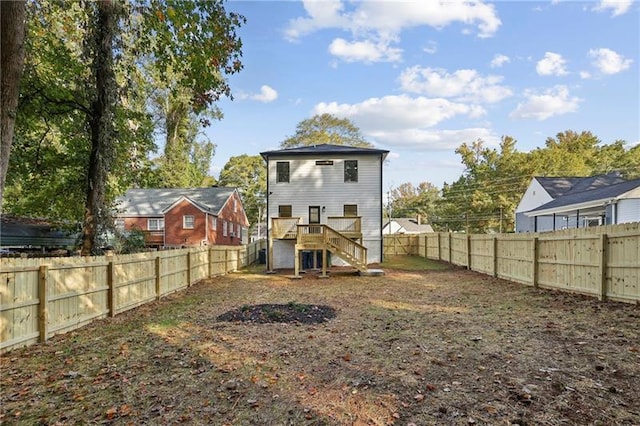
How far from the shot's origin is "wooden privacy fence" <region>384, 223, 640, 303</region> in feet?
22.3

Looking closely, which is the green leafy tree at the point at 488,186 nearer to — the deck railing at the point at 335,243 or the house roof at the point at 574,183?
the house roof at the point at 574,183

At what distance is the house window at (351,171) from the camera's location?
19.7 m

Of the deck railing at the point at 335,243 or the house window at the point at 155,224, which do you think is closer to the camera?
the deck railing at the point at 335,243

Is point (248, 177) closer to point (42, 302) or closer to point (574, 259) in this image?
point (574, 259)

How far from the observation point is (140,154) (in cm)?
1453

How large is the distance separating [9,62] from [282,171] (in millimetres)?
15185

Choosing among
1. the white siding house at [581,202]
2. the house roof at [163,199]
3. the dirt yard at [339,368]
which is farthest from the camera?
the house roof at [163,199]

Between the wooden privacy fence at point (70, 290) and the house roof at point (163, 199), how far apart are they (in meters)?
20.1

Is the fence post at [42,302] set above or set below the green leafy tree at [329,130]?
below

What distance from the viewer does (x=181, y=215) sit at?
91.7 feet

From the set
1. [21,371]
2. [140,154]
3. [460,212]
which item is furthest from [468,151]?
[21,371]

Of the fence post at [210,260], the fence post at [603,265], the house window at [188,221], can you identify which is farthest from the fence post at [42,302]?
the house window at [188,221]

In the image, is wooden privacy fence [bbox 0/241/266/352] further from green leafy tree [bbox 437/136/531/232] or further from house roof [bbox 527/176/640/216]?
green leafy tree [bbox 437/136/531/232]

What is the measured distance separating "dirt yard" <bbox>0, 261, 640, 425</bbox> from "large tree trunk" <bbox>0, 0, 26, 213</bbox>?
302cm
